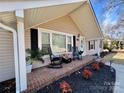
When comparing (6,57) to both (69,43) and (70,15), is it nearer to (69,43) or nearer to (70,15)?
(69,43)

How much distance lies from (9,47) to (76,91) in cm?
350

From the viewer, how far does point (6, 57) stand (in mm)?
6434

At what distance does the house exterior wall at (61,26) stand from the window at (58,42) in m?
0.45

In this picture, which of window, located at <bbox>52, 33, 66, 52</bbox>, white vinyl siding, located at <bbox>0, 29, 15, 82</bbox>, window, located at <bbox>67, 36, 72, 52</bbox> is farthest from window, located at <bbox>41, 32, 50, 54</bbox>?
window, located at <bbox>67, 36, 72, 52</bbox>

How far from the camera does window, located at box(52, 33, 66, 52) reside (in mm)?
10227

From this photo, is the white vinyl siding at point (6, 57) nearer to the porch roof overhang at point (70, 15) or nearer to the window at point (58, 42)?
the porch roof overhang at point (70, 15)

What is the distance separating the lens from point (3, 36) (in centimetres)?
626

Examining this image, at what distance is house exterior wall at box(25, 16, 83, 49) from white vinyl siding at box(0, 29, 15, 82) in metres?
1.47

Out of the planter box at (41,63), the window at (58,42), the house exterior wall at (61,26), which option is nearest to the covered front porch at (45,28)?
the house exterior wall at (61,26)

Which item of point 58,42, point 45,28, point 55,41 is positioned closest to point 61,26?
point 58,42

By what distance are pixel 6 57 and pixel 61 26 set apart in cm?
566

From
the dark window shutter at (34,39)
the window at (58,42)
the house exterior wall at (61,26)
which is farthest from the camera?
the window at (58,42)

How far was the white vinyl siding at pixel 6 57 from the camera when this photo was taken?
6.20 metres

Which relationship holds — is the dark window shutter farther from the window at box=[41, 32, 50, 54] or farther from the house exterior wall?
the window at box=[41, 32, 50, 54]
